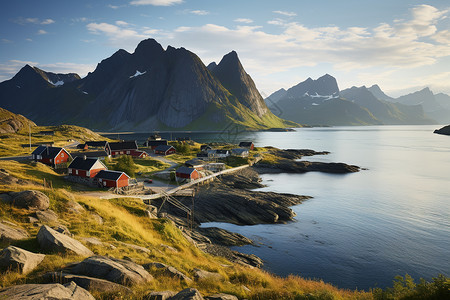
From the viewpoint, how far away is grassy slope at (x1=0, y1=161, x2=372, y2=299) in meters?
15.3

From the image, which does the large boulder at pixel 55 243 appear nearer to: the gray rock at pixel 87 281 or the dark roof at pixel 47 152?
the gray rock at pixel 87 281

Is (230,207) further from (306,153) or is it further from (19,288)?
(306,153)

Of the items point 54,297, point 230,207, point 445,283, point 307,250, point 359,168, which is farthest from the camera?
point 359,168

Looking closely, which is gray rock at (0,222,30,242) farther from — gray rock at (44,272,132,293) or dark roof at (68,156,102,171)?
dark roof at (68,156,102,171)

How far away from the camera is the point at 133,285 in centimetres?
1360

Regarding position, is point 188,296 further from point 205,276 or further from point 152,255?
point 152,255

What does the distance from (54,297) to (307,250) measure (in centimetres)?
3808

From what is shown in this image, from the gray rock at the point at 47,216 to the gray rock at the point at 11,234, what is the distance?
4.11 m

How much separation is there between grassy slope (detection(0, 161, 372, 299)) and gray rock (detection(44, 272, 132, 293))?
509 mm

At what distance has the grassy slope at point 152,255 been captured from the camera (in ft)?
50.1

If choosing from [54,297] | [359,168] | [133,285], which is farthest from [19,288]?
[359,168]

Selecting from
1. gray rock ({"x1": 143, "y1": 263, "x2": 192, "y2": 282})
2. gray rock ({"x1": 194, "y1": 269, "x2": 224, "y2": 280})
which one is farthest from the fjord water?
gray rock ({"x1": 143, "y1": 263, "x2": 192, "y2": 282})

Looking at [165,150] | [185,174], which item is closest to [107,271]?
[185,174]

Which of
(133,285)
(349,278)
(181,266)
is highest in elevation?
(133,285)
